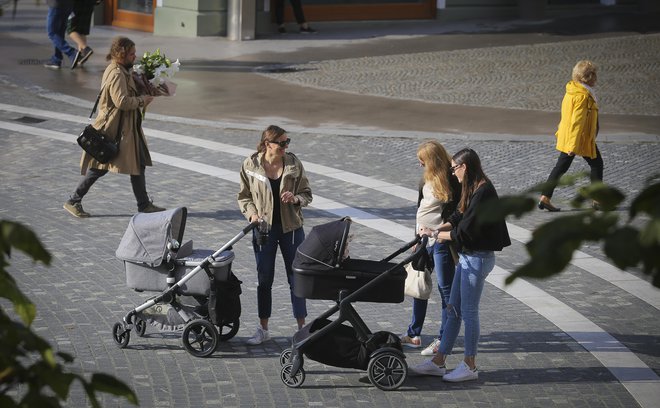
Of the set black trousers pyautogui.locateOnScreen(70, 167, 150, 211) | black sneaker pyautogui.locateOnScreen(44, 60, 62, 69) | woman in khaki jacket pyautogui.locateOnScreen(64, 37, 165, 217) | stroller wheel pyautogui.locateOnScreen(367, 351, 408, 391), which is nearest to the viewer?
stroller wheel pyautogui.locateOnScreen(367, 351, 408, 391)

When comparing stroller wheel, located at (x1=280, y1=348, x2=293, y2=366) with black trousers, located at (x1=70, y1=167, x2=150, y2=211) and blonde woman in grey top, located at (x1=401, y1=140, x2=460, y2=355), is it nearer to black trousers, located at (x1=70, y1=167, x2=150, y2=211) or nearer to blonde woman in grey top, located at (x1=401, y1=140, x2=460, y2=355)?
blonde woman in grey top, located at (x1=401, y1=140, x2=460, y2=355)

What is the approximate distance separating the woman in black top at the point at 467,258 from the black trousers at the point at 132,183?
4.89m

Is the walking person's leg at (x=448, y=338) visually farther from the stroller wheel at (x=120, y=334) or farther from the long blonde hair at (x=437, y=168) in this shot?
the stroller wheel at (x=120, y=334)

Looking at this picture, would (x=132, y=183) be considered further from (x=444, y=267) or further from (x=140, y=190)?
(x=444, y=267)

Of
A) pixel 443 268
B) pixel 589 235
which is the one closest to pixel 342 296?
pixel 443 268

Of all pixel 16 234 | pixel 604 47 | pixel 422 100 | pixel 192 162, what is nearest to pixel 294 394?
pixel 16 234

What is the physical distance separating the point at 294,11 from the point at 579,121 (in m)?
14.5

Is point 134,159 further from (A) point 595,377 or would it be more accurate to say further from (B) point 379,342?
(A) point 595,377

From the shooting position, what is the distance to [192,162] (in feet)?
47.4

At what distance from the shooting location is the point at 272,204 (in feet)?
26.7

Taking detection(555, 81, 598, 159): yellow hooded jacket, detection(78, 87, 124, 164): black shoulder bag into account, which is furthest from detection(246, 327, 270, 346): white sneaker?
detection(555, 81, 598, 159): yellow hooded jacket

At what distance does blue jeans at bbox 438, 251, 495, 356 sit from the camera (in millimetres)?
7391

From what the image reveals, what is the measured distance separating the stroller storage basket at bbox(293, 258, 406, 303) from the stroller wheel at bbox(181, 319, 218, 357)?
87 centimetres

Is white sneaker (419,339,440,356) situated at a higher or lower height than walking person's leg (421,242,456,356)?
lower
